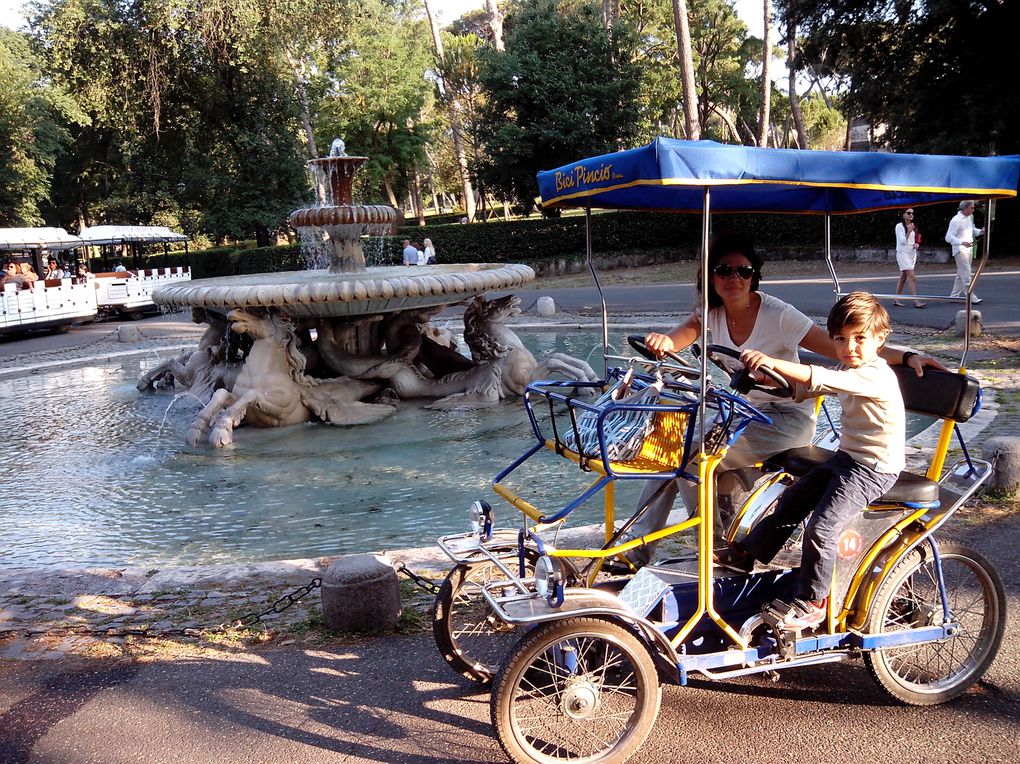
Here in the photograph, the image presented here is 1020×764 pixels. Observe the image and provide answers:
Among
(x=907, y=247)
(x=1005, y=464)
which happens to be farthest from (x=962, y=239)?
(x=1005, y=464)

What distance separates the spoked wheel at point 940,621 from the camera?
3.50 m

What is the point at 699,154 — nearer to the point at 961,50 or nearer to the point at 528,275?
the point at 528,275

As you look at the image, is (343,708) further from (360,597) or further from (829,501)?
(829,501)

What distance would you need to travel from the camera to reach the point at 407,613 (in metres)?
4.58

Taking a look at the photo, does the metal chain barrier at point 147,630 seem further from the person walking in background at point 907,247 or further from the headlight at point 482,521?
the person walking in background at point 907,247

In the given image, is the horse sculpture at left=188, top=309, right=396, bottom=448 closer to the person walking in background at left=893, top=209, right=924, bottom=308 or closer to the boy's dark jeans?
the boy's dark jeans

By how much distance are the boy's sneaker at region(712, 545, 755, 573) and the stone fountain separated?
6242 mm

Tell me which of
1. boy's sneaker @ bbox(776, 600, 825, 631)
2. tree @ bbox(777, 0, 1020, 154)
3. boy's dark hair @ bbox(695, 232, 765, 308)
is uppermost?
tree @ bbox(777, 0, 1020, 154)

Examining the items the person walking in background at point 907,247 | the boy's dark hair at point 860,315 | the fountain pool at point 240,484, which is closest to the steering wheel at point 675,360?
the boy's dark hair at point 860,315

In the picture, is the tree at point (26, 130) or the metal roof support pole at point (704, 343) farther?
the tree at point (26, 130)

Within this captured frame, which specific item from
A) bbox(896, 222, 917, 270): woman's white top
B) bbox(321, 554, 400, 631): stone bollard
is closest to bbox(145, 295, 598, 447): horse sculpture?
bbox(321, 554, 400, 631): stone bollard

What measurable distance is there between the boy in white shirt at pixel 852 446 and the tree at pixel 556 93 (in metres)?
29.1

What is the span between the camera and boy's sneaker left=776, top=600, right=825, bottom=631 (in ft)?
11.0

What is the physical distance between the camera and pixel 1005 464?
19.1 ft
